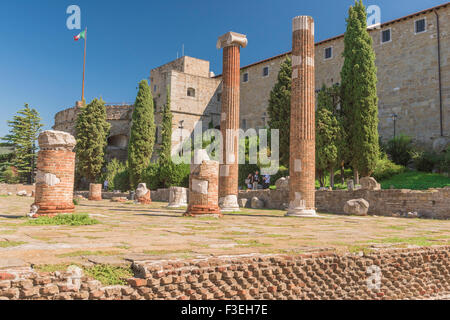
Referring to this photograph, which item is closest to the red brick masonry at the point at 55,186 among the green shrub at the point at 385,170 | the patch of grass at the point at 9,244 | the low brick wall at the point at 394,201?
the patch of grass at the point at 9,244

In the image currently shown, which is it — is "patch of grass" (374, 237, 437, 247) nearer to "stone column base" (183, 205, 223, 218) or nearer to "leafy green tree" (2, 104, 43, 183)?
"stone column base" (183, 205, 223, 218)

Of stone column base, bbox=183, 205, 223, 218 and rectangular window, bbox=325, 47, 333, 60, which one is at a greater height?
rectangular window, bbox=325, 47, 333, 60

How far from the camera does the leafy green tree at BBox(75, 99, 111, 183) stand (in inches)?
1271

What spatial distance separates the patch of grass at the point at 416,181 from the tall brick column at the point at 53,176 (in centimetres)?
1384

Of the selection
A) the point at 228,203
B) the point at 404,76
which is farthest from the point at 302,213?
the point at 404,76

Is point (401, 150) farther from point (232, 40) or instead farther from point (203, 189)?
point (203, 189)

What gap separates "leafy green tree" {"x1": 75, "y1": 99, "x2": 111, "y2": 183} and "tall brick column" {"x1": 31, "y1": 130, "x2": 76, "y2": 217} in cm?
2604

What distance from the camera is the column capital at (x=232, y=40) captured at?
12.4 meters

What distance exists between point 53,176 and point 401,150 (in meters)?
19.6

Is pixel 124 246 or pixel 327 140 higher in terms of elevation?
pixel 327 140

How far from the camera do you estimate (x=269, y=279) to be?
3283mm

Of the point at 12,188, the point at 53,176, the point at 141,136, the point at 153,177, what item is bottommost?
the point at 12,188

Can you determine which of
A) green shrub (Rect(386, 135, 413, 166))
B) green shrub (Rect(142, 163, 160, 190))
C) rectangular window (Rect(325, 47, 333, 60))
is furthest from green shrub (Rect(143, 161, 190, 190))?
rectangular window (Rect(325, 47, 333, 60))
